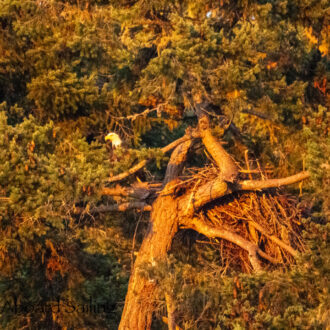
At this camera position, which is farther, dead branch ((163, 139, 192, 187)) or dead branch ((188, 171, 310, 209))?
dead branch ((163, 139, 192, 187))

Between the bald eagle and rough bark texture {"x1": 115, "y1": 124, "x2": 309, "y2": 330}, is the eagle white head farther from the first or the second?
rough bark texture {"x1": 115, "y1": 124, "x2": 309, "y2": 330}

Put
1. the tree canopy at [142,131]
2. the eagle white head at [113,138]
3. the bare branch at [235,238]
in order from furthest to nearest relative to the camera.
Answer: the eagle white head at [113,138], the bare branch at [235,238], the tree canopy at [142,131]

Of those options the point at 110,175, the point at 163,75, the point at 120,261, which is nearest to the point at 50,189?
the point at 110,175

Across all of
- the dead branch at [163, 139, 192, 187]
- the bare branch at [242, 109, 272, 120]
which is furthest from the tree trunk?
the bare branch at [242, 109, 272, 120]

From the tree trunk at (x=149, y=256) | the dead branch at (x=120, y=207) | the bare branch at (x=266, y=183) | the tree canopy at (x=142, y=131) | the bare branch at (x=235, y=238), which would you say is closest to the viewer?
the tree canopy at (x=142, y=131)

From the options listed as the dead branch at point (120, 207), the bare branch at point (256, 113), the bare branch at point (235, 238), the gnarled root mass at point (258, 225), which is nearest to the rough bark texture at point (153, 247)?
the dead branch at point (120, 207)

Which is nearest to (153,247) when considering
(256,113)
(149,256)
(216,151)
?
(149,256)

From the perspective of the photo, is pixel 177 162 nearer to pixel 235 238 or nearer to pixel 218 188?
pixel 218 188

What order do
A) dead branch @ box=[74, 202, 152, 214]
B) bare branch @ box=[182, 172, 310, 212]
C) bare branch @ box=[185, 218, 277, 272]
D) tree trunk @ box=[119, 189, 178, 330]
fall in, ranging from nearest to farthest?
bare branch @ box=[185, 218, 277, 272], bare branch @ box=[182, 172, 310, 212], tree trunk @ box=[119, 189, 178, 330], dead branch @ box=[74, 202, 152, 214]

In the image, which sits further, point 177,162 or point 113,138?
point 113,138

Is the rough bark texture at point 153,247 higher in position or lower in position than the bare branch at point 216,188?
lower

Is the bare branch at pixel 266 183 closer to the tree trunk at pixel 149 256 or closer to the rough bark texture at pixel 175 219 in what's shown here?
the rough bark texture at pixel 175 219

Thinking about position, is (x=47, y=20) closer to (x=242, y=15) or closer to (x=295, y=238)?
(x=242, y=15)

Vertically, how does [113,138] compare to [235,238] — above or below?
above
